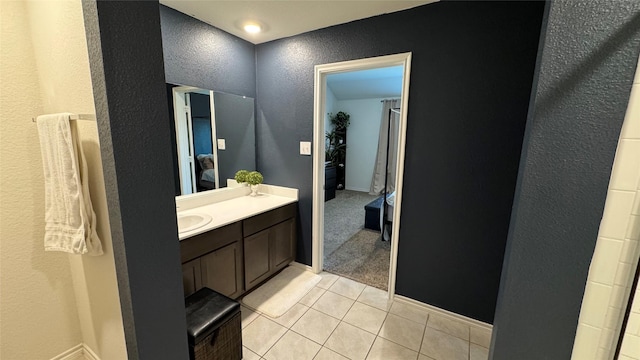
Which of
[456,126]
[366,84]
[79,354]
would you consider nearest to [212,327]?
[79,354]

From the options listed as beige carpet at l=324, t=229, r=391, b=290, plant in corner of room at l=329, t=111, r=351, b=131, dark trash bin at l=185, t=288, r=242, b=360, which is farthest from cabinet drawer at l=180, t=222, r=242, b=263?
plant in corner of room at l=329, t=111, r=351, b=131

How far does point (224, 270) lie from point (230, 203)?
2.22 feet

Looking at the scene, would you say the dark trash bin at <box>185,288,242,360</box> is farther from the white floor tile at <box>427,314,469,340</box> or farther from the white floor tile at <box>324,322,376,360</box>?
the white floor tile at <box>427,314,469,340</box>

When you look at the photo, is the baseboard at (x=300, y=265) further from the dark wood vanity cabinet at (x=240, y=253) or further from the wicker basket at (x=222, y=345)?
the wicker basket at (x=222, y=345)

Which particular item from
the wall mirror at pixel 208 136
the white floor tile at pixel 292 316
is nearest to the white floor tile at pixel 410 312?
the white floor tile at pixel 292 316

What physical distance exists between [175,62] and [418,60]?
1858 mm

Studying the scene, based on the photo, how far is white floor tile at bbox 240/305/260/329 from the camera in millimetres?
1933

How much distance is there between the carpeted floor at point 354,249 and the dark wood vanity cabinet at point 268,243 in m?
0.54

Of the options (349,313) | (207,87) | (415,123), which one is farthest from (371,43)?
(349,313)

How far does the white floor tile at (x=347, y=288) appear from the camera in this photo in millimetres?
2301

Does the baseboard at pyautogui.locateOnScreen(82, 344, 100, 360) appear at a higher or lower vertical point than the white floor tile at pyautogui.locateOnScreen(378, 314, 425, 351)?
higher

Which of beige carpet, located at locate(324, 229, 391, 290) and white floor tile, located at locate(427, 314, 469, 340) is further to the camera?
beige carpet, located at locate(324, 229, 391, 290)

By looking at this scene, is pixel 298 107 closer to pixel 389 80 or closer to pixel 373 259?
pixel 373 259

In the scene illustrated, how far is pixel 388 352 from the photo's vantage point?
170 cm
